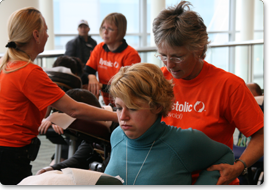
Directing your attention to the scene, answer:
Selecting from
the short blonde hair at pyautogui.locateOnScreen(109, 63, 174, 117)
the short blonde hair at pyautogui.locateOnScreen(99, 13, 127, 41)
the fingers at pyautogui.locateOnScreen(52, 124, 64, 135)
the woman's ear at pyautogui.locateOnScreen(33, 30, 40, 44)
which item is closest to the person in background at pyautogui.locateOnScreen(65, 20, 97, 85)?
the short blonde hair at pyautogui.locateOnScreen(99, 13, 127, 41)

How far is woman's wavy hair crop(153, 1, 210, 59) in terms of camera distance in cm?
145

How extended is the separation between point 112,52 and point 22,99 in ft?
5.79

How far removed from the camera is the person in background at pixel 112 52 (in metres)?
3.41

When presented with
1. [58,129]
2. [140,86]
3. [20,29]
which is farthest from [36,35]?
[140,86]

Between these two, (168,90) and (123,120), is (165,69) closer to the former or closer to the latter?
(168,90)

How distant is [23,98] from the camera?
1.90 m

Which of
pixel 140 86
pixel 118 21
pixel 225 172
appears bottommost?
pixel 225 172

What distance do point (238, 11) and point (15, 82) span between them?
13.6 meters

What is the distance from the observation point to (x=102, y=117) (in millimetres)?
2051

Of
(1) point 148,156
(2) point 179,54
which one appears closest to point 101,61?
(2) point 179,54

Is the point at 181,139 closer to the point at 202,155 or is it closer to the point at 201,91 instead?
the point at 202,155

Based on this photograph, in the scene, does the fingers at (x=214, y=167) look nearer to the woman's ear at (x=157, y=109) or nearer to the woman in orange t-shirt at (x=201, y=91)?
the woman in orange t-shirt at (x=201, y=91)

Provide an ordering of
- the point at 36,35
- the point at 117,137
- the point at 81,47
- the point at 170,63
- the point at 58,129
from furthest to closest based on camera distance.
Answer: the point at 81,47, the point at 58,129, the point at 36,35, the point at 170,63, the point at 117,137

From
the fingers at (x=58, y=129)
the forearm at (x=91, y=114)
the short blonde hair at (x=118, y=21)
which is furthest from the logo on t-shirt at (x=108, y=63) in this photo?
the forearm at (x=91, y=114)
